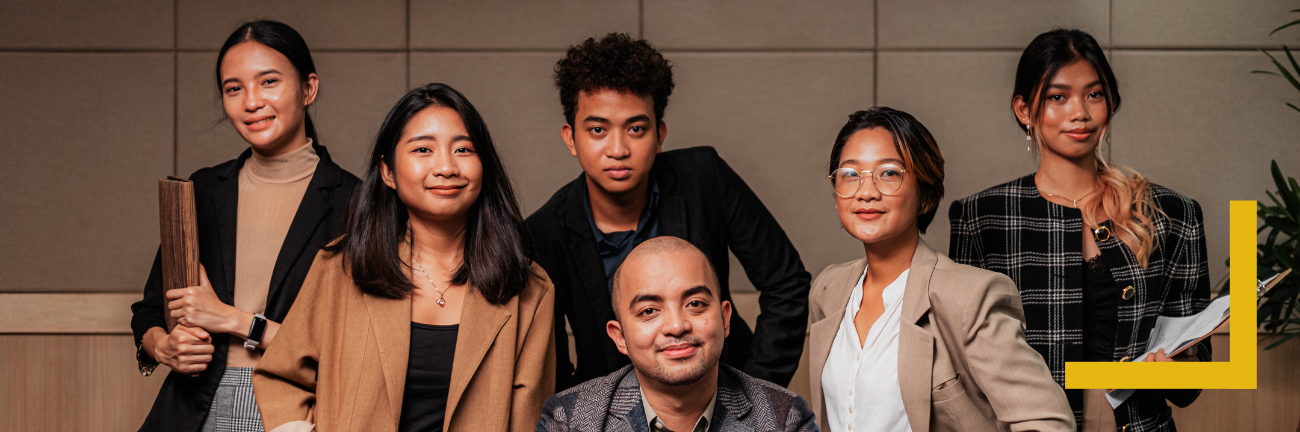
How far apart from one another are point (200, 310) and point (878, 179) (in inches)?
68.2

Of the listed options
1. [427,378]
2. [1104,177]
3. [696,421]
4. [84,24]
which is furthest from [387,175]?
[84,24]

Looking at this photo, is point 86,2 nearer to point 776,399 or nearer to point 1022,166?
point 776,399

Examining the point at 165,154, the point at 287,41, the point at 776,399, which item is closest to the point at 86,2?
the point at 165,154

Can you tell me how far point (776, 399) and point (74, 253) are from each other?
4.04 m

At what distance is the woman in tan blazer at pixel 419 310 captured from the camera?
1840 mm

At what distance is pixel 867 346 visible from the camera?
1.76 m

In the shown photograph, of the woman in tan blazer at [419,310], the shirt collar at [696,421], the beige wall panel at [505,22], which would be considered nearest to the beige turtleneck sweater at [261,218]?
the woman in tan blazer at [419,310]

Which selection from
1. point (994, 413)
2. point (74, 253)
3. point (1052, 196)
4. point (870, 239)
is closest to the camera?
point (994, 413)

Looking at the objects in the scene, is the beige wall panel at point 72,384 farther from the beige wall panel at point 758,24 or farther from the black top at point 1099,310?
the black top at point 1099,310

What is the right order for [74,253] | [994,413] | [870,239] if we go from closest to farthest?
[994,413], [870,239], [74,253]

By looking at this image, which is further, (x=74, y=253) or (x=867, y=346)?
(x=74, y=253)

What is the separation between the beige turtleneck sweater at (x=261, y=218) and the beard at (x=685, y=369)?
115 centimetres

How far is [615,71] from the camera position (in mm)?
2203

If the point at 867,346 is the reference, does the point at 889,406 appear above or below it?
below
